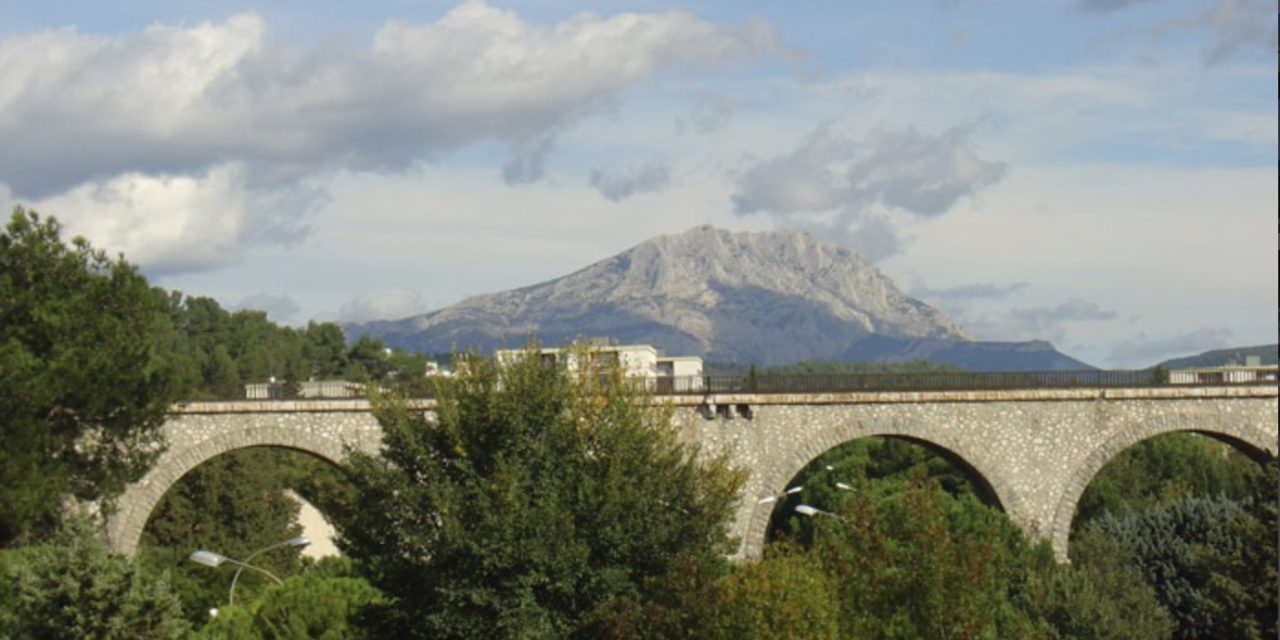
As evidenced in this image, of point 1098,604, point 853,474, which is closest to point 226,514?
point 853,474

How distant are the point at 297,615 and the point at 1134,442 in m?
19.5

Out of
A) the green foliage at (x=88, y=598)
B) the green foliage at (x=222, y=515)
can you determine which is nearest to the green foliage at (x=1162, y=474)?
the green foliage at (x=222, y=515)

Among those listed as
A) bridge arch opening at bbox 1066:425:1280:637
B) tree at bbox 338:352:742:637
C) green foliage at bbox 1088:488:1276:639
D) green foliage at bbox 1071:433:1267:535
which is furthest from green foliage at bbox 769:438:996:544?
tree at bbox 338:352:742:637

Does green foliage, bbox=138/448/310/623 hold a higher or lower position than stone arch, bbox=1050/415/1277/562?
lower

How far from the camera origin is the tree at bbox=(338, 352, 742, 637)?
1012 inches

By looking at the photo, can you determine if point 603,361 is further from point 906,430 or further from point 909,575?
point 906,430

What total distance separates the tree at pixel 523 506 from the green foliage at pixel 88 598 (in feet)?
15.3

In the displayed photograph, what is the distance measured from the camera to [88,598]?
97.3 ft

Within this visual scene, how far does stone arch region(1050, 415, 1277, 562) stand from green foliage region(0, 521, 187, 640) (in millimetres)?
20099

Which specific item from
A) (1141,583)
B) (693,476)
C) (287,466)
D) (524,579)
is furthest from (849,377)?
(287,466)

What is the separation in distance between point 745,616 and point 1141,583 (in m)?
13.6

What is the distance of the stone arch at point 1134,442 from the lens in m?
40.5

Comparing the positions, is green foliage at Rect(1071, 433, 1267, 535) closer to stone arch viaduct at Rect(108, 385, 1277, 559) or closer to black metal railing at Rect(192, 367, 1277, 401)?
black metal railing at Rect(192, 367, 1277, 401)

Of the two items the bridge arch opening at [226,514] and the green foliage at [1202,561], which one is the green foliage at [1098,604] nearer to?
the green foliage at [1202,561]
